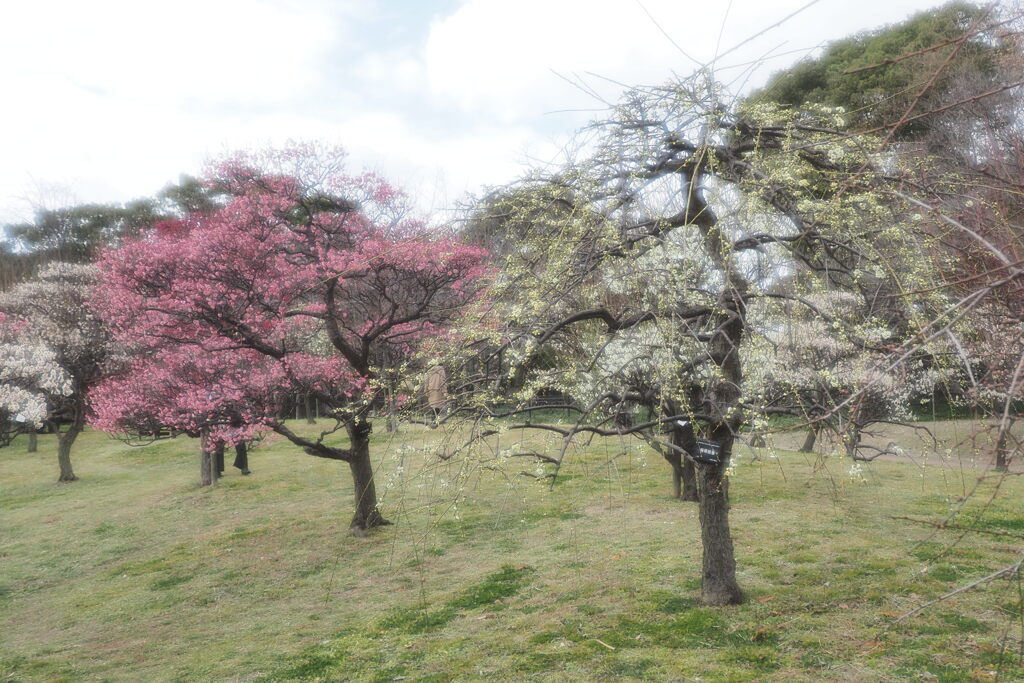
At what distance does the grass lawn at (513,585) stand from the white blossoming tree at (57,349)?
130 inches

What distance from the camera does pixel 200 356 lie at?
1360 cm

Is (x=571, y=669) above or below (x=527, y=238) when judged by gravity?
below

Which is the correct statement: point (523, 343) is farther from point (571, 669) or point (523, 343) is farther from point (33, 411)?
point (33, 411)

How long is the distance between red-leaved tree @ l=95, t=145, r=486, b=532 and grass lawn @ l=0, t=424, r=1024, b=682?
1877 mm

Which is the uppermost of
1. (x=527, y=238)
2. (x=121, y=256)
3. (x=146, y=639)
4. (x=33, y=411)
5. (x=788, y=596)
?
(x=121, y=256)

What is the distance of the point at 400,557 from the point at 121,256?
7.07 m

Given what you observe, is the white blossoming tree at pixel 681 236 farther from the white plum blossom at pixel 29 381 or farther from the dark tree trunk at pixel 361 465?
the white plum blossom at pixel 29 381

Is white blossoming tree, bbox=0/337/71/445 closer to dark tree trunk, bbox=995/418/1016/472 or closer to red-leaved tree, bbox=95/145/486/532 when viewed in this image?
red-leaved tree, bbox=95/145/486/532

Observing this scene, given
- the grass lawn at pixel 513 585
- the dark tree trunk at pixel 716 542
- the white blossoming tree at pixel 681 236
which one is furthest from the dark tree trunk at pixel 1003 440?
the dark tree trunk at pixel 716 542

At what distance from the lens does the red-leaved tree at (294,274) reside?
10.0 meters

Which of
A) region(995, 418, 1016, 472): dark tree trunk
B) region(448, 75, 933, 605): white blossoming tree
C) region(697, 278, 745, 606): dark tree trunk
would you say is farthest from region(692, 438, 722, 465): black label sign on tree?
region(995, 418, 1016, 472): dark tree trunk

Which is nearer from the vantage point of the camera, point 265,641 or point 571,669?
point 571,669

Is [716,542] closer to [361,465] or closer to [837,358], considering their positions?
[837,358]

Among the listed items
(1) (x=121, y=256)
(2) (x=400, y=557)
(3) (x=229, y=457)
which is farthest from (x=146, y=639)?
(3) (x=229, y=457)
